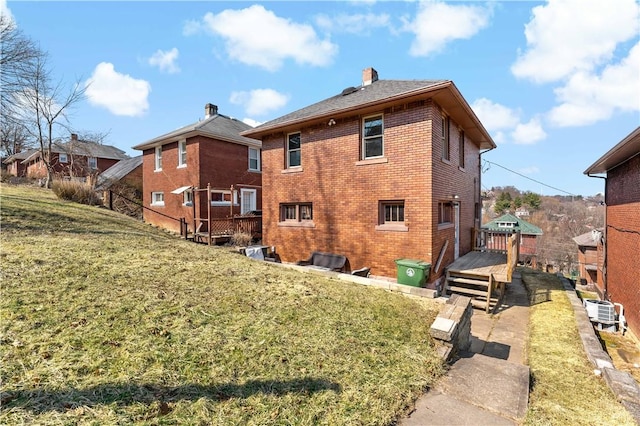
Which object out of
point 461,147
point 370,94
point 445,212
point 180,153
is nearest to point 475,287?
point 445,212

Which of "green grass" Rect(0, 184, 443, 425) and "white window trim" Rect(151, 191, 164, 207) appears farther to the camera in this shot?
"white window trim" Rect(151, 191, 164, 207)

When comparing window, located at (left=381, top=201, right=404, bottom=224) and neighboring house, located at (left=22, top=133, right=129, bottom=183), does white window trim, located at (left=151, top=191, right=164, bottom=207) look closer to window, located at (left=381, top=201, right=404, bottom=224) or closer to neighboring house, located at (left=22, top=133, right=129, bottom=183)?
window, located at (left=381, top=201, right=404, bottom=224)

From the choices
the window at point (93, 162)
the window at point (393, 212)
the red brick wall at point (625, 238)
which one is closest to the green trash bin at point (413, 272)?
the window at point (393, 212)

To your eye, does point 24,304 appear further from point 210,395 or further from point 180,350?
point 210,395

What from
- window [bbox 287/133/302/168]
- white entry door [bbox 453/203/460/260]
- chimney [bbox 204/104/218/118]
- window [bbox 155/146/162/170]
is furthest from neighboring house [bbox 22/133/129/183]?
white entry door [bbox 453/203/460/260]

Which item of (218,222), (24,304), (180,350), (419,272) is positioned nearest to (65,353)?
(180,350)

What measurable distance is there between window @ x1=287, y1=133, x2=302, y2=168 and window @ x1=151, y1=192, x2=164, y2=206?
37.7 ft

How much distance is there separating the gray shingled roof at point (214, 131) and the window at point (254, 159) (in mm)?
586

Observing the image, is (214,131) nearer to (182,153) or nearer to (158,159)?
(182,153)

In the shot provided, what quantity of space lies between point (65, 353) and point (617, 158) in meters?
14.5

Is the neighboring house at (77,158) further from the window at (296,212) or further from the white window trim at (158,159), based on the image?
the window at (296,212)

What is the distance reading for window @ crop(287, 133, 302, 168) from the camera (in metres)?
11.7

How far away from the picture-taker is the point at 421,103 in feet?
28.6

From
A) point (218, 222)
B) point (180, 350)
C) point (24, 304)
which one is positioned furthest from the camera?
point (218, 222)
